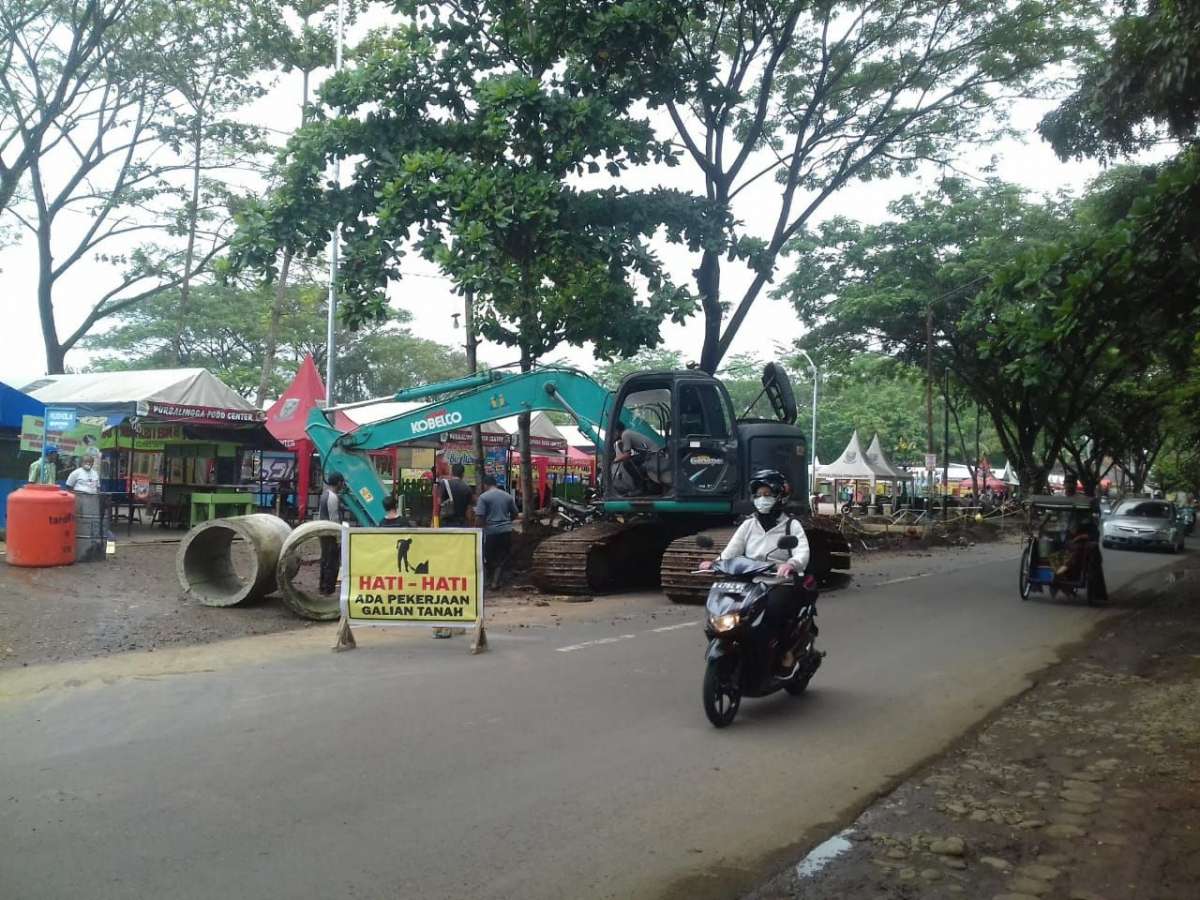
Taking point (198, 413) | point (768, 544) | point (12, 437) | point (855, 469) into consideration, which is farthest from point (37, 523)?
point (855, 469)

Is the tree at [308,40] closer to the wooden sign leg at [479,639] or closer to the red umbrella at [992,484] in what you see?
the wooden sign leg at [479,639]

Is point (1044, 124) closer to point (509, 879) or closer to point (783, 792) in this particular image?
point (783, 792)

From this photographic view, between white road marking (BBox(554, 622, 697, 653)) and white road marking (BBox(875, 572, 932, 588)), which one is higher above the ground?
white road marking (BBox(554, 622, 697, 653))

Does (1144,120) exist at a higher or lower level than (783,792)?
higher

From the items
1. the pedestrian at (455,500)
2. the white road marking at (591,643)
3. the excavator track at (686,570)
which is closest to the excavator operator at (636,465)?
the excavator track at (686,570)

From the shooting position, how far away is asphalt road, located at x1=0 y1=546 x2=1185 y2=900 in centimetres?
438

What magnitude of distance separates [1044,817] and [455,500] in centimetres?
1079

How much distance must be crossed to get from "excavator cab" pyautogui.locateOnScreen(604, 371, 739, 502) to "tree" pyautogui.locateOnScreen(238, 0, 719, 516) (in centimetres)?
332

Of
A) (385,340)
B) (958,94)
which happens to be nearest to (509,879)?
(958,94)

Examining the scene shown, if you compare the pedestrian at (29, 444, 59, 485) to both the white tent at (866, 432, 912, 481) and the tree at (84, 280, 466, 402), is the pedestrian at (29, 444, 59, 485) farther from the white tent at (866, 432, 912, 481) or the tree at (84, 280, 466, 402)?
the white tent at (866, 432, 912, 481)

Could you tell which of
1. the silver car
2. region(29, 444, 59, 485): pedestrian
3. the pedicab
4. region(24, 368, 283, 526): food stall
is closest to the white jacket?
the pedicab

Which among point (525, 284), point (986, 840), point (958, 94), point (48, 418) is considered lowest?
point (986, 840)

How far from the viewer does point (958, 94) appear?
66.3ft

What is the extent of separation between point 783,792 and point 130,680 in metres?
5.59
